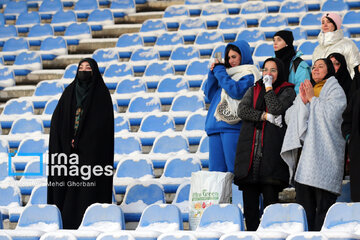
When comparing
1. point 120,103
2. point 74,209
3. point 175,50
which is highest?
point 175,50

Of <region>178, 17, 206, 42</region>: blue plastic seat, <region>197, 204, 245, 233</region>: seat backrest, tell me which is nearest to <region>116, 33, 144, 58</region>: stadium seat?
<region>178, 17, 206, 42</region>: blue plastic seat

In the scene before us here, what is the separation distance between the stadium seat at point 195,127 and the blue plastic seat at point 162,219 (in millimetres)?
1834

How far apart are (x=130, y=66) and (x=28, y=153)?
75.1 inches

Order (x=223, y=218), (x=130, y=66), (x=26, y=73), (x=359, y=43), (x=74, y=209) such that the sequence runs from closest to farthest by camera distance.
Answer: (x=223, y=218) < (x=74, y=209) < (x=359, y=43) < (x=130, y=66) < (x=26, y=73)

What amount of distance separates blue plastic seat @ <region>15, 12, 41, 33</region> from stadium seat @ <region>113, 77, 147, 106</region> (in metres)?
3.06

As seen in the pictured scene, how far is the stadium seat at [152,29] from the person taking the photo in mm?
9594

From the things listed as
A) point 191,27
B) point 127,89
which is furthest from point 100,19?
point 127,89

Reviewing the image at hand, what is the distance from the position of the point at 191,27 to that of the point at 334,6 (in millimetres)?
1700

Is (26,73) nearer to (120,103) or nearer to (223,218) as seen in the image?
(120,103)

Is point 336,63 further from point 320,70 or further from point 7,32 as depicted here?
point 7,32

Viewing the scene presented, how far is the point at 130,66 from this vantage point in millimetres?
8695

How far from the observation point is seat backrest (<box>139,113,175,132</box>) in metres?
7.20

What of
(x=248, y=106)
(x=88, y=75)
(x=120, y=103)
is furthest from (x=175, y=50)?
(x=248, y=106)

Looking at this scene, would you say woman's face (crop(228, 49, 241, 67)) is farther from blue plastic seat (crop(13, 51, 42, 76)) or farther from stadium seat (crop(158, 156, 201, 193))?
blue plastic seat (crop(13, 51, 42, 76))
